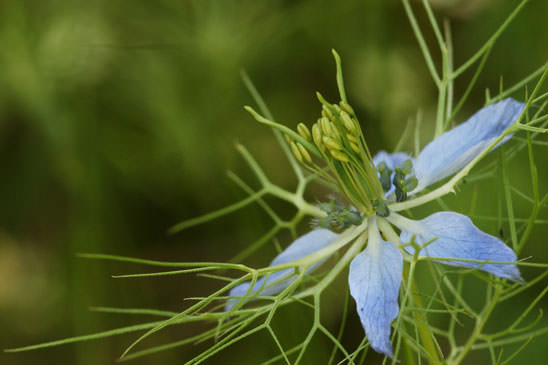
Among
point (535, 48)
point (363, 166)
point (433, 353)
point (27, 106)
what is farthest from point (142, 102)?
point (433, 353)

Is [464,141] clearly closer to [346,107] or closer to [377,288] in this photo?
[346,107]

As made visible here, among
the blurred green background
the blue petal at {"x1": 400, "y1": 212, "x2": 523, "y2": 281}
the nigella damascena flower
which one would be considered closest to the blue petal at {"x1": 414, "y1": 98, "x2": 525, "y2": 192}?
the nigella damascena flower

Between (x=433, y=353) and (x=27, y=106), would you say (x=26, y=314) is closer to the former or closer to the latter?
(x=27, y=106)

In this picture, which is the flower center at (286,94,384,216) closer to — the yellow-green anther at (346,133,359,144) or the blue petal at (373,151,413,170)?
the yellow-green anther at (346,133,359,144)

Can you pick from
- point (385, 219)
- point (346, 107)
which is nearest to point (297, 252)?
point (385, 219)

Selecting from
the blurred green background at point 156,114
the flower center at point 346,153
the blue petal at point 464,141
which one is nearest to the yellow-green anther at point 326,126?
the flower center at point 346,153

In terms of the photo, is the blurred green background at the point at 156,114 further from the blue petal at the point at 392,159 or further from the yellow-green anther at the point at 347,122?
the yellow-green anther at the point at 347,122

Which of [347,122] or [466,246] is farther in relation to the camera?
[347,122]
